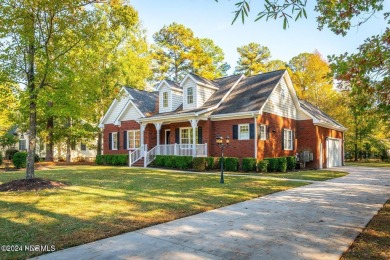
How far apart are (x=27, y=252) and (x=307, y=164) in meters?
20.7

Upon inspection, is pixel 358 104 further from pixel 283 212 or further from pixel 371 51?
pixel 283 212

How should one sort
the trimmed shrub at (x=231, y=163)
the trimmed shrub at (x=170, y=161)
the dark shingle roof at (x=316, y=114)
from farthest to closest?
1. the dark shingle roof at (x=316, y=114)
2. the trimmed shrub at (x=170, y=161)
3. the trimmed shrub at (x=231, y=163)

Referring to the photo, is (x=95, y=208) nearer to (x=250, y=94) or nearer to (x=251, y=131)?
(x=251, y=131)

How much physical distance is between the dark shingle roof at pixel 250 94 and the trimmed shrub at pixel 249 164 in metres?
3.14

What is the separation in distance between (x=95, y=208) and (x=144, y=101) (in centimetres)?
1840

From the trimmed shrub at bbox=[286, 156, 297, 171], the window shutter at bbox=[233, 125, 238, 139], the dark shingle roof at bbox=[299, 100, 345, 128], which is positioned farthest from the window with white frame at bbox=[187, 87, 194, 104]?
the dark shingle roof at bbox=[299, 100, 345, 128]

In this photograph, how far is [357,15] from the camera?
6066 mm

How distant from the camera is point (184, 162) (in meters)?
18.4

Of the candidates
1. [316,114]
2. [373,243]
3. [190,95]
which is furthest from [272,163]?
[373,243]

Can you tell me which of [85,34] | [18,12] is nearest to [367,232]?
[85,34]

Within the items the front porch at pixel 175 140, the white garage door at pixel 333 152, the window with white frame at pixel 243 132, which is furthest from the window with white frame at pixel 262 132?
the white garage door at pixel 333 152

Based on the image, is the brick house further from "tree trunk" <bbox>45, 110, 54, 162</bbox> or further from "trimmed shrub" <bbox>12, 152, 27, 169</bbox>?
"trimmed shrub" <bbox>12, 152, 27, 169</bbox>

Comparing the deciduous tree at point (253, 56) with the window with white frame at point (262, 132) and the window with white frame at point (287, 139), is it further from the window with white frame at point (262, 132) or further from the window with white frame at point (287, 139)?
the window with white frame at point (262, 132)

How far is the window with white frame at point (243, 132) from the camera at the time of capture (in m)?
18.1
